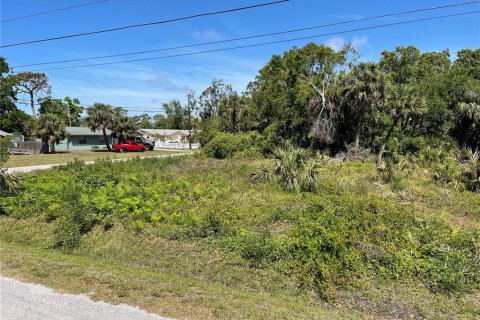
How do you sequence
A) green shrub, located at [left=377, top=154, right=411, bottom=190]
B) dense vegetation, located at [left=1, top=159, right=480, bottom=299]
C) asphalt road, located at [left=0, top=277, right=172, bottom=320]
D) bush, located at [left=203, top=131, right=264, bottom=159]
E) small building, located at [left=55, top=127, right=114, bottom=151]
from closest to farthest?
1. asphalt road, located at [left=0, top=277, right=172, bottom=320]
2. dense vegetation, located at [left=1, top=159, right=480, bottom=299]
3. green shrub, located at [left=377, top=154, right=411, bottom=190]
4. bush, located at [left=203, top=131, right=264, bottom=159]
5. small building, located at [left=55, top=127, right=114, bottom=151]

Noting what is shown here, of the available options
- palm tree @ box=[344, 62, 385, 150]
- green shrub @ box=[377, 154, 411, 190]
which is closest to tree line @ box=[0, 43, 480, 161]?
palm tree @ box=[344, 62, 385, 150]

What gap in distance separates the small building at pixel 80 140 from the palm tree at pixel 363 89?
34.0 m

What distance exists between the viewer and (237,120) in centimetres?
3372

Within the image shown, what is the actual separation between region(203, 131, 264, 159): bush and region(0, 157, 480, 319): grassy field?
13.1 m

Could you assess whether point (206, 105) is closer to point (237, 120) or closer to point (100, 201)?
point (237, 120)

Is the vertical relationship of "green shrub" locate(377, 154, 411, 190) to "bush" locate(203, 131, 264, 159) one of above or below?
below

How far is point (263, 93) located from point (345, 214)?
24289 millimetres

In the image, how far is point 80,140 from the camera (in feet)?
147

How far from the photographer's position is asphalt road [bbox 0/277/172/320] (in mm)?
4043

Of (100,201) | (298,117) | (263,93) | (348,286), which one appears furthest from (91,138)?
(348,286)

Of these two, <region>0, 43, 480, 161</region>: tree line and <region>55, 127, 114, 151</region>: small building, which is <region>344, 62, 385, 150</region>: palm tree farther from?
<region>55, 127, 114, 151</region>: small building

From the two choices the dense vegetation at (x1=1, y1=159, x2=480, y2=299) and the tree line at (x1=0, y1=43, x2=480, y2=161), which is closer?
the dense vegetation at (x1=1, y1=159, x2=480, y2=299)

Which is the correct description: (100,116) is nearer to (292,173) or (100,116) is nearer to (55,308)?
(292,173)

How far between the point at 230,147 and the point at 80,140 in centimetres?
2909
